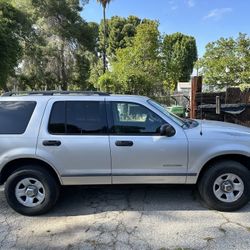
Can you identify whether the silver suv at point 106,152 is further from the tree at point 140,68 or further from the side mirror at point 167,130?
the tree at point 140,68

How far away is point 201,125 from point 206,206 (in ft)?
3.97

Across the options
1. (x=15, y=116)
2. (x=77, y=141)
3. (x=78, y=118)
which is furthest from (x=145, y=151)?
(x=15, y=116)

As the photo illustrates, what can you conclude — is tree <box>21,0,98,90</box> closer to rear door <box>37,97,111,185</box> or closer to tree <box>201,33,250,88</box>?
tree <box>201,33,250,88</box>

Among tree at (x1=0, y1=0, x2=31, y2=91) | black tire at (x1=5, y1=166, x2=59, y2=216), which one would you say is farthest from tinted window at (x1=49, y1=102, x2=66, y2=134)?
tree at (x1=0, y1=0, x2=31, y2=91)

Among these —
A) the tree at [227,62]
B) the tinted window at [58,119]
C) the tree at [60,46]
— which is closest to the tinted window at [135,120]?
the tinted window at [58,119]

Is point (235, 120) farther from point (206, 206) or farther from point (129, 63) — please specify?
point (129, 63)

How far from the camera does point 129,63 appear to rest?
23.3m

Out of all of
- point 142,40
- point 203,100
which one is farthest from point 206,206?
point 142,40

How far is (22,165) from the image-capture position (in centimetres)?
479

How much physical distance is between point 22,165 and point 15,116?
0.71 m

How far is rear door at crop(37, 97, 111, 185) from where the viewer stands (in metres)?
4.64

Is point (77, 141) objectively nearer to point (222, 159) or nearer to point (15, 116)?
point (15, 116)

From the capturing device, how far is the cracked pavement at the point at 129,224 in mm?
3873

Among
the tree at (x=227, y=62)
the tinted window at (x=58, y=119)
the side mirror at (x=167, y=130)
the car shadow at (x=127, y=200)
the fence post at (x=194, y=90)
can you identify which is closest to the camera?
the side mirror at (x=167, y=130)
